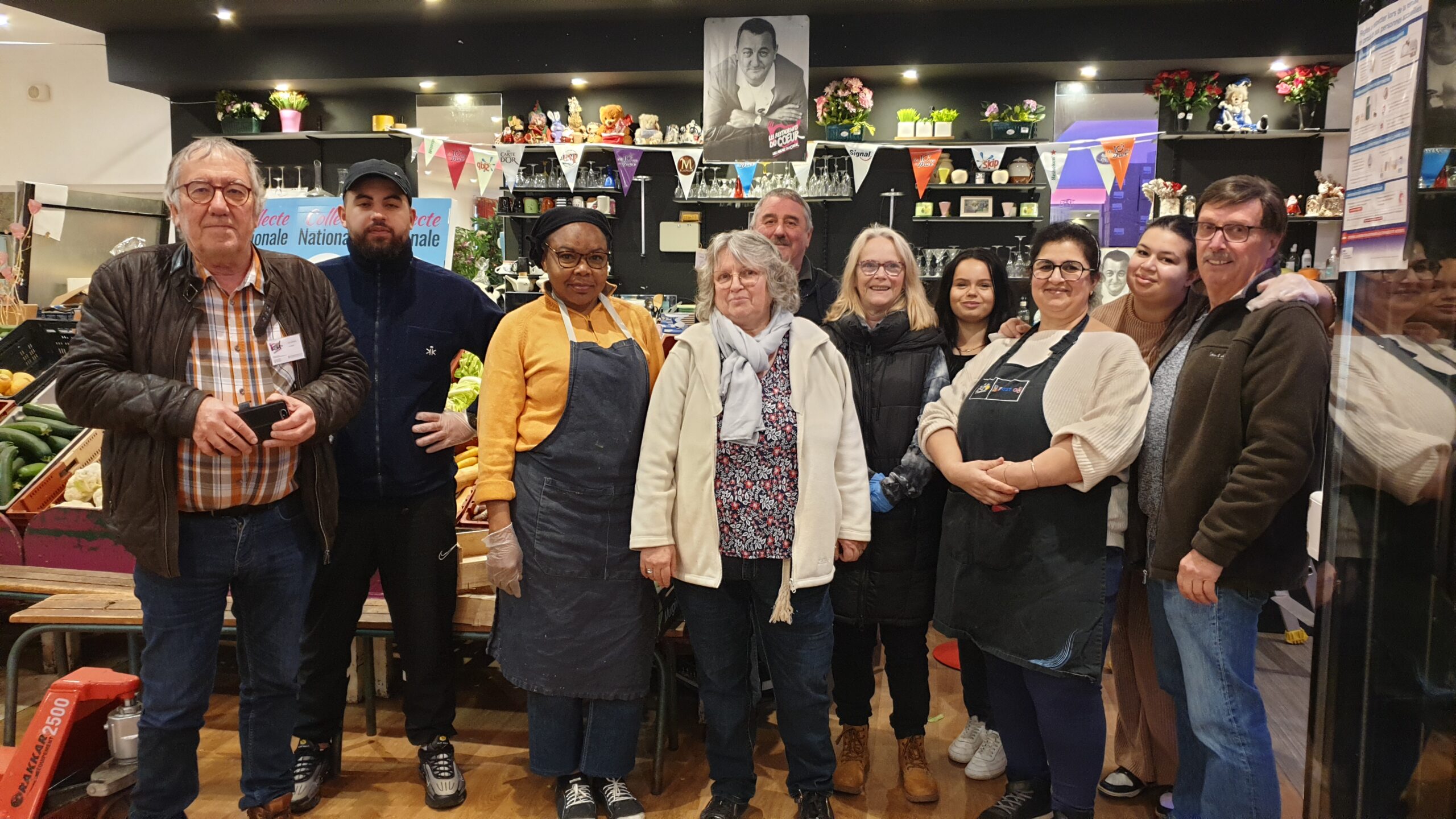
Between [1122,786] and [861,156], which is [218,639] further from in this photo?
[861,156]

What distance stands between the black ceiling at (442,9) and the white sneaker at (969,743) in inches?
218

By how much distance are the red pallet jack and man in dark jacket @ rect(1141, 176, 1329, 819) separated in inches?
104

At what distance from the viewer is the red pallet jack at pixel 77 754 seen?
7.35ft

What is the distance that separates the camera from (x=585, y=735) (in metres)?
2.49

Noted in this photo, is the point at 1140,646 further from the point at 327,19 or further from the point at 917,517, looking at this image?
the point at 327,19

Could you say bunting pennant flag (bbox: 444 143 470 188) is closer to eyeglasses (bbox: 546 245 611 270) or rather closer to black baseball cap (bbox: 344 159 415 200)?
black baseball cap (bbox: 344 159 415 200)

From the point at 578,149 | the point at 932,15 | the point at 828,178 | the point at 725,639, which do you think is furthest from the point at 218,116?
the point at 725,639

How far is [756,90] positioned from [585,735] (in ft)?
15.7

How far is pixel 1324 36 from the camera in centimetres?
654

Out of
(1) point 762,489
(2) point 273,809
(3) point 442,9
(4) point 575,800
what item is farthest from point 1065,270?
(3) point 442,9

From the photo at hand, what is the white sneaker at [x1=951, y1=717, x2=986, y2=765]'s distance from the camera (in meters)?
2.85

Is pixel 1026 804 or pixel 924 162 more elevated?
pixel 924 162

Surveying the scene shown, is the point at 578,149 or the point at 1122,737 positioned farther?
the point at 578,149

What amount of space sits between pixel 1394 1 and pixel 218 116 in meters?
9.00
